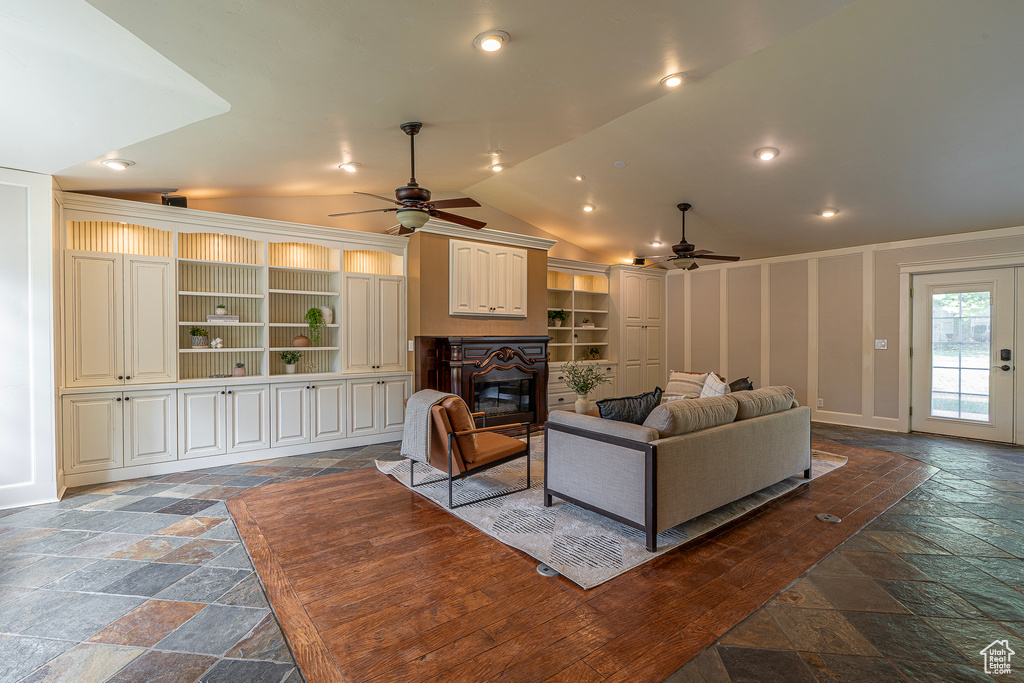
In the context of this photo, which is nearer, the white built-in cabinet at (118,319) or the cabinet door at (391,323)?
the white built-in cabinet at (118,319)

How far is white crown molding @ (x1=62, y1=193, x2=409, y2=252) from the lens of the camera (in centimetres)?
418

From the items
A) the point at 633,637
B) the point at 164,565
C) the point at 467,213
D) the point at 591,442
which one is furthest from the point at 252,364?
the point at 633,637

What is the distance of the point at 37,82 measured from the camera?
2.69 m

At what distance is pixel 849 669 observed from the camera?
185 centimetres

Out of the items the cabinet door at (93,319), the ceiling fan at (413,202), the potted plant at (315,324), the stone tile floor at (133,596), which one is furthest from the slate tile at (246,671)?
the potted plant at (315,324)

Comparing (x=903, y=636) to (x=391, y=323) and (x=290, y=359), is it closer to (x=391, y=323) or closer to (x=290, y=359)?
(x=391, y=323)

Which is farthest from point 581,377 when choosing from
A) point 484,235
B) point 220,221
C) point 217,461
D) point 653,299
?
point 220,221

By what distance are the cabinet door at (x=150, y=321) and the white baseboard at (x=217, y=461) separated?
825 mm

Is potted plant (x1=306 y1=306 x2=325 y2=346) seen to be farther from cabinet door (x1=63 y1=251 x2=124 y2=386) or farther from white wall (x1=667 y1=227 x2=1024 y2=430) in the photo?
white wall (x1=667 y1=227 x2=1024 y2=430)

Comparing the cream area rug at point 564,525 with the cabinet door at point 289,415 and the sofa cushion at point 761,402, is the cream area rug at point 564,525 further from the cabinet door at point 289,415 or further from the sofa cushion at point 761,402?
the cabinet door at point 289,415

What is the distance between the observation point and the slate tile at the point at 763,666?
5.90 feet

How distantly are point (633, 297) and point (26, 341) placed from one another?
309 inches

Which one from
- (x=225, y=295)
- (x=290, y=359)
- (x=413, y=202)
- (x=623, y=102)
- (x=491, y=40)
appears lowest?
(x=290, y=359)

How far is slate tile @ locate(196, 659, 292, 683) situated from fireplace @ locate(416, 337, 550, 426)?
3.96m
